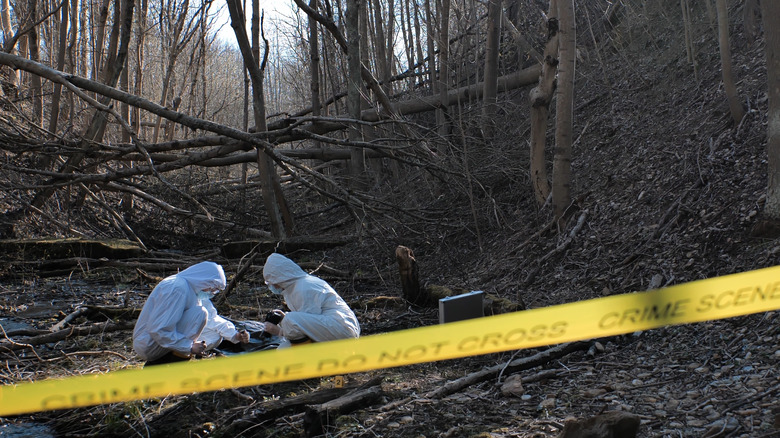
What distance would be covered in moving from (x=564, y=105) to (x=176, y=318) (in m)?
4.89

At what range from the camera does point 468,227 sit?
31.1 feet

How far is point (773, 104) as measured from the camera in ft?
16.6

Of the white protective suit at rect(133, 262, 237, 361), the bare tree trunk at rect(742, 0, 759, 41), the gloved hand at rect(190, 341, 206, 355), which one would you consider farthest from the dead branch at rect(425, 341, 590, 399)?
the bare tree trunk at rect(742, 0, 759, 41)

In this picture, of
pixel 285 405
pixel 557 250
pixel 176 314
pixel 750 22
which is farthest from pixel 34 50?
pixel 750 22

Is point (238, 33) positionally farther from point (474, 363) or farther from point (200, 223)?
point (474, 363)

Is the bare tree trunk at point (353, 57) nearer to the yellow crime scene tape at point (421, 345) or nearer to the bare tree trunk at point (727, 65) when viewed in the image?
the bare tree trunk at point (727, 65)

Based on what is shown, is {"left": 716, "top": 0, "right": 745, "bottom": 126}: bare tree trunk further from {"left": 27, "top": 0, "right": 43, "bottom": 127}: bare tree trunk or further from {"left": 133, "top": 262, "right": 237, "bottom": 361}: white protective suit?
{"left": 27, "top": 0, "right": 43, "bottom": 127}: bare tree trunk

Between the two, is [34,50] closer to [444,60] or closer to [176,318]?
[444,60]

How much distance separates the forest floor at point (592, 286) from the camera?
367 cm

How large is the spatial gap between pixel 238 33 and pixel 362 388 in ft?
23.0

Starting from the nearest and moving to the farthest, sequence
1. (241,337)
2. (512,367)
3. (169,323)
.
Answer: (512,367)
(169,323)
(241,337)

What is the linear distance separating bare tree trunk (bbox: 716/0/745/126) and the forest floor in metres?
0.15

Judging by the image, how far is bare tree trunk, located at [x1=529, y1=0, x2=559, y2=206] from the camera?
7891 millimetres

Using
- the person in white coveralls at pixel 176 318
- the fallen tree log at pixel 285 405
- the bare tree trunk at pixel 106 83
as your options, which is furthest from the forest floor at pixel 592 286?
the bare tree trunk at pixel 106 83
